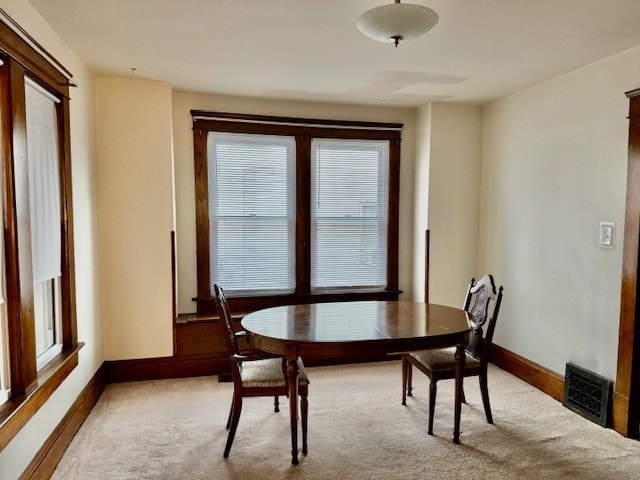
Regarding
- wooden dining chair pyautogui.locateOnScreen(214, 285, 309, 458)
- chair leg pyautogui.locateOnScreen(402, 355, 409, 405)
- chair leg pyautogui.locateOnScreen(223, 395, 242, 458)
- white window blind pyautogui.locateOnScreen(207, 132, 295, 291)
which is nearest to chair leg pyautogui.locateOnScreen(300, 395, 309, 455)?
wooden dining chair pyautogui.locateOnScreen(214, 285, 309, 458)

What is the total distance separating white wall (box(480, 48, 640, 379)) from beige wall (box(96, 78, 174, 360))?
286 centimetres

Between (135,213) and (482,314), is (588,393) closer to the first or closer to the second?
(482,314)

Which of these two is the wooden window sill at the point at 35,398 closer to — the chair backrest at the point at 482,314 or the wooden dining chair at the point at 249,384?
the wooden dining chair at the point at 249,384

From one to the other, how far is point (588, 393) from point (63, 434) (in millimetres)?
3301

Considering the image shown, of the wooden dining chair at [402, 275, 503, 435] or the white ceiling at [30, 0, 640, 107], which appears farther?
the wooden dining chair at [402, 275, 503, 435]

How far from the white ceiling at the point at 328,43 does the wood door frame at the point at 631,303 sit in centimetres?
61

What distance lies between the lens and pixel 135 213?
346cm

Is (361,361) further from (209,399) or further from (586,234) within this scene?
(586,234)

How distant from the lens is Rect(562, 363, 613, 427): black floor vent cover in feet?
9.29

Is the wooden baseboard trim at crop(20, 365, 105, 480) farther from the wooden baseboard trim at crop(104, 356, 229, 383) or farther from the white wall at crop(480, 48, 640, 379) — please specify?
the white wall at crop(480, 48, 640, 379)

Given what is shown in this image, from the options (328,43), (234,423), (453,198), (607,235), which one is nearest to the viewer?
(234,423)

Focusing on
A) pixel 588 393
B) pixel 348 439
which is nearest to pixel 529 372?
pixel 588 393

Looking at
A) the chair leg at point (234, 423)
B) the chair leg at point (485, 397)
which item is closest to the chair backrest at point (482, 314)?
the chair leg at point (485, 397)

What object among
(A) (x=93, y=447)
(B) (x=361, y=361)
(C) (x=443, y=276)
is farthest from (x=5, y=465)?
(C) (x=443, y=276)
